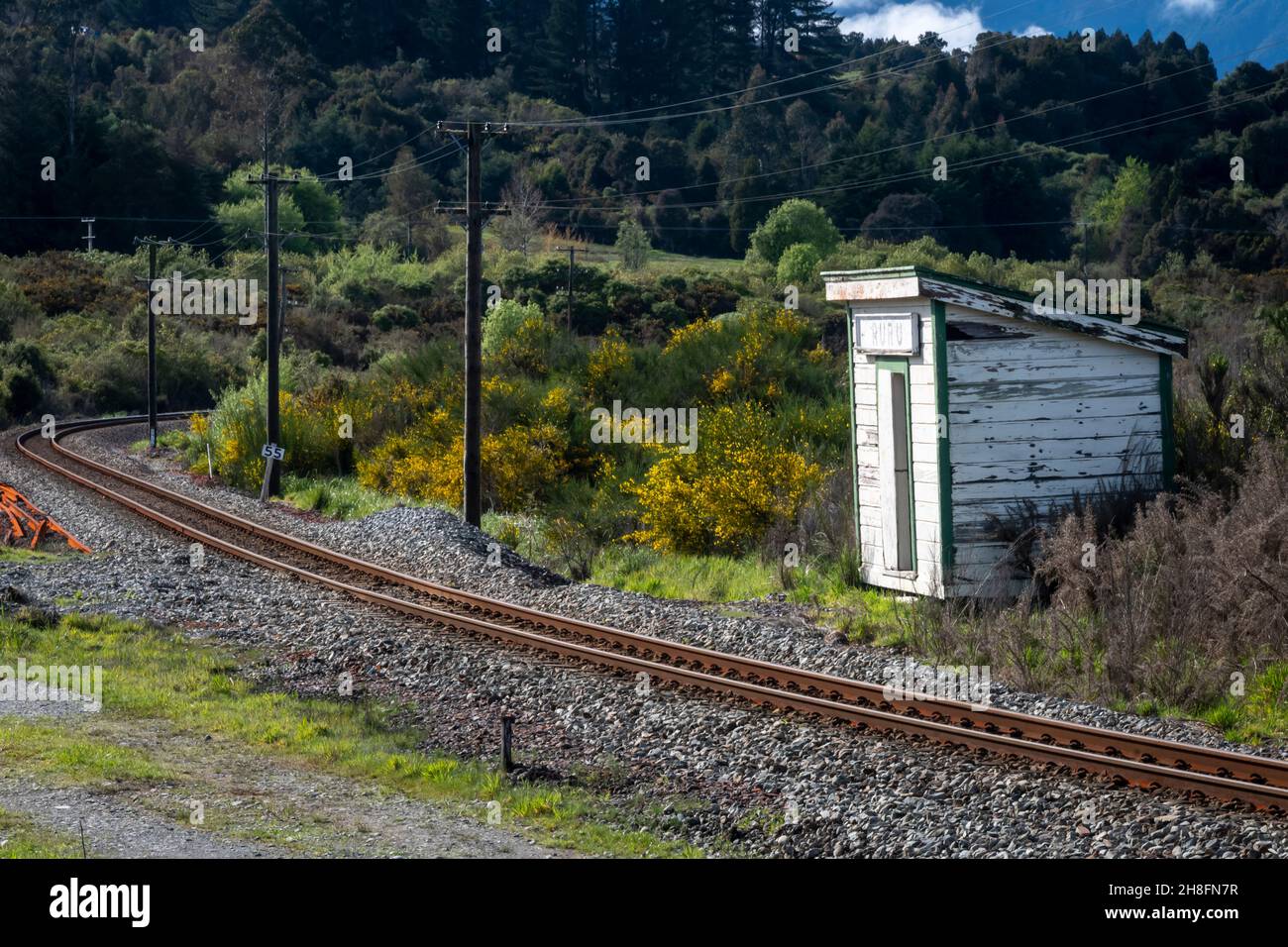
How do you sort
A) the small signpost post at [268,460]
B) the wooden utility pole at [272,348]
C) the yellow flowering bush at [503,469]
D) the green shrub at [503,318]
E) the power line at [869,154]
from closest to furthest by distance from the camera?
the yellow flowering bush at [503,469], the small signpost post at [268,460], the wooden utility pole at [272,348], the green shrub at [503,318], the power line at [869,154]

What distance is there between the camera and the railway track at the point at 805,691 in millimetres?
8555

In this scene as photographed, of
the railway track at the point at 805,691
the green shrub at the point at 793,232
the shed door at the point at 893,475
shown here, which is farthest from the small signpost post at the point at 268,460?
the green shrub at the point at 793,232

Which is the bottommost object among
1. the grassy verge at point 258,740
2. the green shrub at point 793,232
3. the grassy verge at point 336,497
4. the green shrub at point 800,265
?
the grassy verge at point 258,740

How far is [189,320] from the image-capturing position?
67.4 m

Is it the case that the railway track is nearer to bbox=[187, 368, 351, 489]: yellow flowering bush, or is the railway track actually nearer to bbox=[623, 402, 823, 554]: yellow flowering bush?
bbox=[623, 402, 823, 554]: yellow flowering bush

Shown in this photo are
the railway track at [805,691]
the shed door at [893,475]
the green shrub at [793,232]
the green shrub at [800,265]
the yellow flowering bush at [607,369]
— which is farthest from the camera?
the green shrub at [793,232]

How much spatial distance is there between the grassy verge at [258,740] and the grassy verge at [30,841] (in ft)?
3.56

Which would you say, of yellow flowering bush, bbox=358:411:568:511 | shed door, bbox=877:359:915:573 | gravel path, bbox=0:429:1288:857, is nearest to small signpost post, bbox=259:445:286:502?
yellow flowering bush, bbox=358:411:568:511

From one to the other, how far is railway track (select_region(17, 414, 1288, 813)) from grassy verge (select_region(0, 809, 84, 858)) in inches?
208

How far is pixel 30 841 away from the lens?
760 cm

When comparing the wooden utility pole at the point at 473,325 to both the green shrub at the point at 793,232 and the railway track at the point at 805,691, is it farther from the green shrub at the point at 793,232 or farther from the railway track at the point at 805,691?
the green shrub at the point at 793,232

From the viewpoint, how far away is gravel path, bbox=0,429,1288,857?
802 cm

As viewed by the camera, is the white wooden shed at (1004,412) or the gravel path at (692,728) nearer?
the gravel path at (692,728)

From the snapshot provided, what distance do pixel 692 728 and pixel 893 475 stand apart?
16.4 ft
